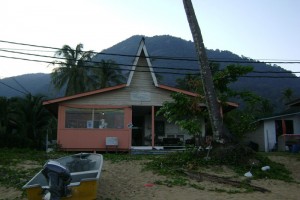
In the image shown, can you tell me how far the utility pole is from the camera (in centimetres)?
1548

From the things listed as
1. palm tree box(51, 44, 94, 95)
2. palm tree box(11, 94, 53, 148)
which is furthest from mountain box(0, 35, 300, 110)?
palm tree box(11, 94, 53, 148)

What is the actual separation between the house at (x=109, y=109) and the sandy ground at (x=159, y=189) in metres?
7.41

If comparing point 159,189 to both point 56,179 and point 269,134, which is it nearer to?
point 56,179

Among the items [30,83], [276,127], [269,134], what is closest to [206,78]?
[269,134]

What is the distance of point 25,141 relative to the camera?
28.2 metres

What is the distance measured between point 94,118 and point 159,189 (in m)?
10.9

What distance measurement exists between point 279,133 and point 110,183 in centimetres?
1937

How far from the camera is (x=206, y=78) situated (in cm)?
1582

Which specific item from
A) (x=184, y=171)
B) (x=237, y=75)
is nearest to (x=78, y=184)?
(x=184, y=171)

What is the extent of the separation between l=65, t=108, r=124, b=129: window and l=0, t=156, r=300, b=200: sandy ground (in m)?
7.73

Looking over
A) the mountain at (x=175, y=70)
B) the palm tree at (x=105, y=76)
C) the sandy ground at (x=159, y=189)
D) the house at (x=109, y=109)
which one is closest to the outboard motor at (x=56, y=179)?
the sandy ground at (x=159, y=189)

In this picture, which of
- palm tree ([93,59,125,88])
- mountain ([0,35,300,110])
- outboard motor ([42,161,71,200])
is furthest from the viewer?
mountain ([0,35,300,110])

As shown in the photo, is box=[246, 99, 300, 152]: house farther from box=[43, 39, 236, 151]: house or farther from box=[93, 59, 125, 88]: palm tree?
box=[93, 59, 125, 88]: palm tree

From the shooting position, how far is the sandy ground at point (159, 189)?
33.8ft
